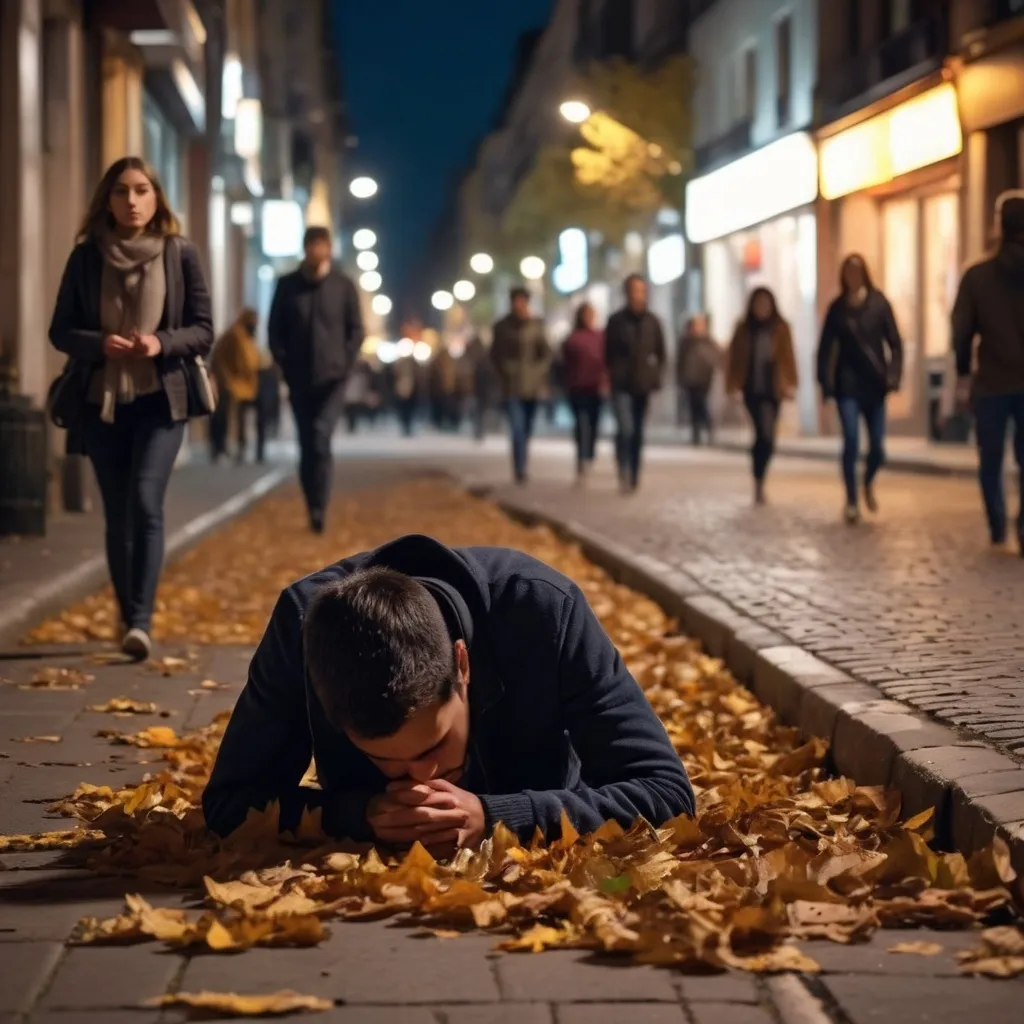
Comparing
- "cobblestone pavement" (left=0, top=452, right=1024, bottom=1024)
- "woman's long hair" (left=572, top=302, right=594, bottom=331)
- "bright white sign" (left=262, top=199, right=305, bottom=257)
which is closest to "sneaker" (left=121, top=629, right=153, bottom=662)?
"cobblestone pavement" (left=0, top=452, right=1024, bottom=1024)

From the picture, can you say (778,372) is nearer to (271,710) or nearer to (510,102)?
(271,710)

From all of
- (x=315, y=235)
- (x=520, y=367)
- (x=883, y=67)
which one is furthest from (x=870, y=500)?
(x=883, y=67)

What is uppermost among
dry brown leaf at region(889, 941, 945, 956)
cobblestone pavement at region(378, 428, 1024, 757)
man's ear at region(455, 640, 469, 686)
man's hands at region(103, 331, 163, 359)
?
man's hands at region(103, 331, 163, 359)

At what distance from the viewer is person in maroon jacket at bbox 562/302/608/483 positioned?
68.2ft

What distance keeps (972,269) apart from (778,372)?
199 inches

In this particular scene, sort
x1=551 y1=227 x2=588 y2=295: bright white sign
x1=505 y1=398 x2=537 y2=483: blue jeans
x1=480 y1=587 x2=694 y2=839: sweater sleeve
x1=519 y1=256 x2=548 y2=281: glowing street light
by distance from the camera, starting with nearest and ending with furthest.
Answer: x1=480 y1=587 x2=694 y2=839: sweater sleeve < x1=505 y1=398 x2=537 y2=483: blue jeans < x1=551 y1=227 x2=588 y2=295: bright white sign < x1=519 y1=256 x2=548 y2=281: glowing street light

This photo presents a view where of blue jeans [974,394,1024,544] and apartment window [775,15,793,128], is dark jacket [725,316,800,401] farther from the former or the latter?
apartment window [775,15,793,128]

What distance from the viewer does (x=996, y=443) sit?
12062mm

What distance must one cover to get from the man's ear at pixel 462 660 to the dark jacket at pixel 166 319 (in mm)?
4408

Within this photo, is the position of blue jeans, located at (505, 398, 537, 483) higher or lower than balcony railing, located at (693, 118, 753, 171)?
lower

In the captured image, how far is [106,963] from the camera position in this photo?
3748 mm

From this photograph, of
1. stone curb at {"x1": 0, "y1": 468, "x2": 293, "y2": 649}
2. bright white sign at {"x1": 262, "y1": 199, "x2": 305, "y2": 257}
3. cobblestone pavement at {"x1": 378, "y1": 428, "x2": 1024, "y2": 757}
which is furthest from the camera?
bright white sign at {"x1": 262, "y1": 199, "x2": 305, "y2": 257}

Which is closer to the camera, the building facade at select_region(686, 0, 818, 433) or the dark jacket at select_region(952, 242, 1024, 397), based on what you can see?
the dark jacket at select_region(952, 242, 1024, 397)

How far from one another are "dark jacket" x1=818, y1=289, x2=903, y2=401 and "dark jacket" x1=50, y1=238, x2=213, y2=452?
23.5 feet
